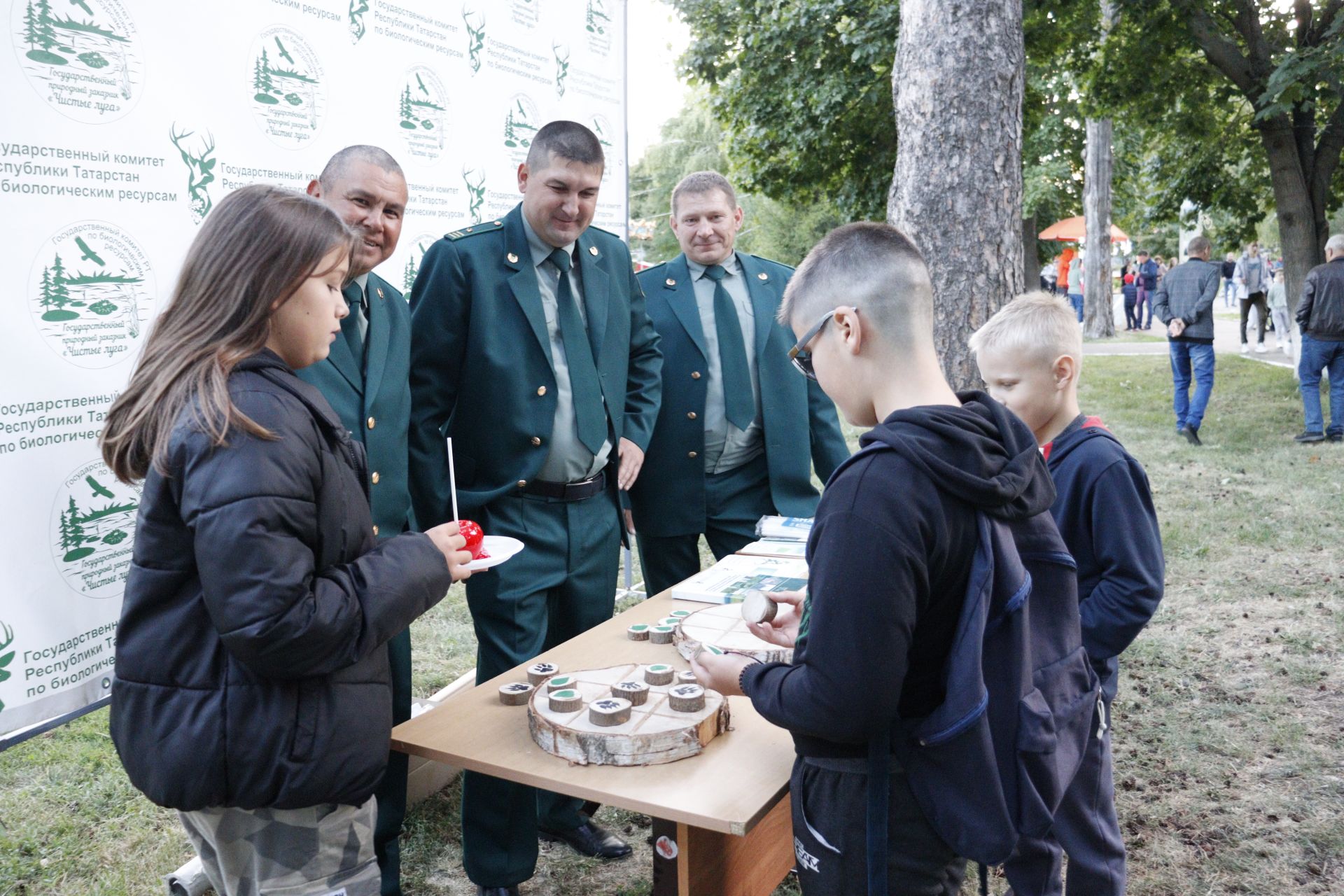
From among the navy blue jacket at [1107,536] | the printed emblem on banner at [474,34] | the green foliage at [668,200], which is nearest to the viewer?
the navy blue jacket at [1107,536]

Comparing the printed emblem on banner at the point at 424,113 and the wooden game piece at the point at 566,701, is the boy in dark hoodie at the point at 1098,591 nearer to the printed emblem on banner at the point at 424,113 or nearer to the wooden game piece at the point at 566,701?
the wooden game piece at the point at 566,701

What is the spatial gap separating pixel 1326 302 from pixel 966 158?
20.3 feet

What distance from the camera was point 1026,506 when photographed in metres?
1.55

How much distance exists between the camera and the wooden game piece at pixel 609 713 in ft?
6.27

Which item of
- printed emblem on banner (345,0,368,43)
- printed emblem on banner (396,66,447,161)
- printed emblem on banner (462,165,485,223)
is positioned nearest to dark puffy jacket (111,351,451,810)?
printed emblem on banner (345,0,368,43)

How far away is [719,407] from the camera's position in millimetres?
3596

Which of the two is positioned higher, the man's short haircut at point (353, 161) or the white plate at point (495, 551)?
the man's short haircut at point (353, 161)

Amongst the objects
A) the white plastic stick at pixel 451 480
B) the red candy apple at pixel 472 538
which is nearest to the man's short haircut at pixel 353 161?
the white plastic stick at pixel 451 480

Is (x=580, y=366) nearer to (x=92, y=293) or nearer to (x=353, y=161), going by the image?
(x=353, y=161)

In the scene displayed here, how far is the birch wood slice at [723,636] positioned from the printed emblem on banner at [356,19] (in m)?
2.14

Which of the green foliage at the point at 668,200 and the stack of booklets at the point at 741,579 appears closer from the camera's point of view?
the stack of booklets at the point at 741,579

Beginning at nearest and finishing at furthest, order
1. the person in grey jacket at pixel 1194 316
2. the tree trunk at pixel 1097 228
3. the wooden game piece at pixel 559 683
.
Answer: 1. the wooden game piece at pixel 559 683
2. the person in grey jacket at pixel 1194 316
3. the tree trunk at pixel 1097 228

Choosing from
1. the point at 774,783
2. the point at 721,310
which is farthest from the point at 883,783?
the point at 721,310

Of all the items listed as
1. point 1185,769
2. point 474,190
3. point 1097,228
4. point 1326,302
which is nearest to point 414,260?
point 474,190
